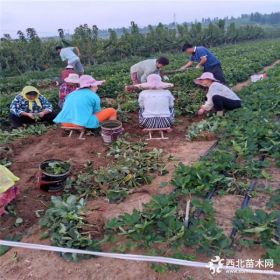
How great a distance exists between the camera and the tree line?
2033 centimetres

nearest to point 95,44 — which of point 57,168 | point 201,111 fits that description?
point 201,111

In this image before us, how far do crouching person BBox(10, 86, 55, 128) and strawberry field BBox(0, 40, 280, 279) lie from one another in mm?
397

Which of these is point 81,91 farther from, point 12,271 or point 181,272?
point 181,272

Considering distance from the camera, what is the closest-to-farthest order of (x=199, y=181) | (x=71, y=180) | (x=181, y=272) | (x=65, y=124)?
(x=181, y=272), (x=199, y=181), (x=71, y=180), (x=65, y=124)

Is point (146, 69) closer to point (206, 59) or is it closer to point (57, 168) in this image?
point (206, 59)

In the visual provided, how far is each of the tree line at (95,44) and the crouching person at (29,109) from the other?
314 inches

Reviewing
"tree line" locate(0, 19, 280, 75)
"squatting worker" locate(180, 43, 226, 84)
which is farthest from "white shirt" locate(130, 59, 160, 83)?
"tree line" locate(0, 19, 280, 75)

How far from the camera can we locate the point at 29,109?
661 cm

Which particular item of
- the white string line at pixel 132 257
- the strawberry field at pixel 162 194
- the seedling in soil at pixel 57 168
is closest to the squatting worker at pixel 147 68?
the strawberry field at pixel 162 194

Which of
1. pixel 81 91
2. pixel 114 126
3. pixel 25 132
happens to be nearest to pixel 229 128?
pixel 114 126

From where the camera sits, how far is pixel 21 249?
121 inches

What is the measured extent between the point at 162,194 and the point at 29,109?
4045 mm

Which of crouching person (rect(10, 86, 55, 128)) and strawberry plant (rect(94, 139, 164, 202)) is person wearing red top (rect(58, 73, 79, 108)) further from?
strawberry plant (rect(94, 139, 164, 202))

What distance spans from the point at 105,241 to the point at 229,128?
319 cm
